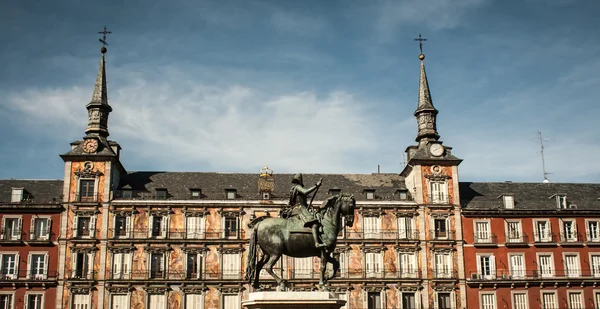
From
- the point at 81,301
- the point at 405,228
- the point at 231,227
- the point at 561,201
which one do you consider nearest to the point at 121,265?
the point at 81,301

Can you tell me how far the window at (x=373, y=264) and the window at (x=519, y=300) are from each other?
40.2 feet

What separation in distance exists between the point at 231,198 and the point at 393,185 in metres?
16.2

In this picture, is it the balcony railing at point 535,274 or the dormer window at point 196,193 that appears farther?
Result: the dormer window at point 196,193

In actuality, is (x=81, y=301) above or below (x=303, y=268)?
below

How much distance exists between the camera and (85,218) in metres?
60.5

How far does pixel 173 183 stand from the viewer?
64688 mm

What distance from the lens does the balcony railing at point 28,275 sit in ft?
191

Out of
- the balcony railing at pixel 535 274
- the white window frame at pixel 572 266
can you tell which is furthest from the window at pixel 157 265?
the white window frame at pixel 572 266

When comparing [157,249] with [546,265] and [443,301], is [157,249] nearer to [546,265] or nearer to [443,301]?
[443,301]

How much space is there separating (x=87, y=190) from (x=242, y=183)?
14.4m

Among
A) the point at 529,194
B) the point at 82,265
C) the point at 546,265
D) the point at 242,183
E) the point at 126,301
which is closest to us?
the point at 126,301

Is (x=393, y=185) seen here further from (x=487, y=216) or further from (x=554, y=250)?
(x=554, y=250)

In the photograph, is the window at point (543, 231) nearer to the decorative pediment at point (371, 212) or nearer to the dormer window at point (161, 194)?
the decorative pediment at point (371, 212)

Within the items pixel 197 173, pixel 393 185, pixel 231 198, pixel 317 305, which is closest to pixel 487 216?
pixel 393 185
